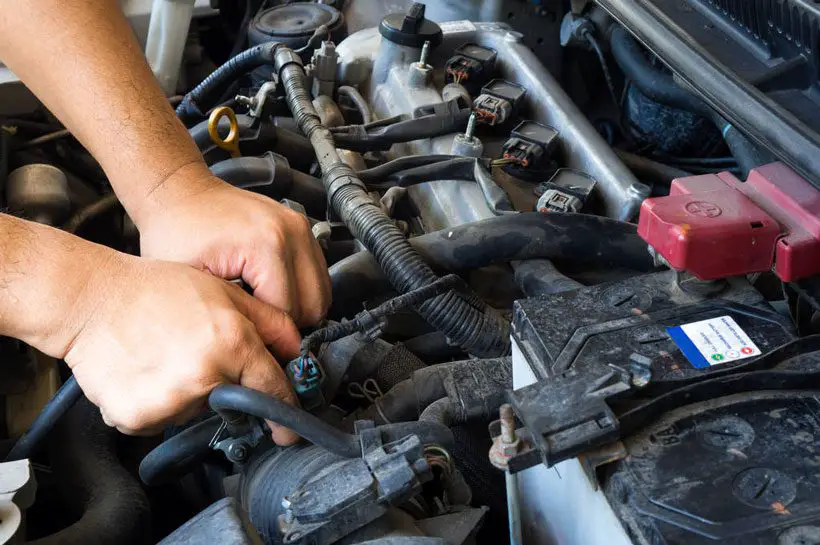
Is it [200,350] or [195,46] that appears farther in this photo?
Answer: [195,46]

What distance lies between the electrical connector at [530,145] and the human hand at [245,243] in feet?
1.30

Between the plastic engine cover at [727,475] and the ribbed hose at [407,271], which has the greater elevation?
the plastic engine cover at [727,475]

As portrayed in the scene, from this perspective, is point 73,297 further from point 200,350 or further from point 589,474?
point 589,474

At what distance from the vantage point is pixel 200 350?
0.70m

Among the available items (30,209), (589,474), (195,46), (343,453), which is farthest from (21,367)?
(195,46)

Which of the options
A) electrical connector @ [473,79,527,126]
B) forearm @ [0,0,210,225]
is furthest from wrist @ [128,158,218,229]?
electrical connector @ [473,79,527,126]

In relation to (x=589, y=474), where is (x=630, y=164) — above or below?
below

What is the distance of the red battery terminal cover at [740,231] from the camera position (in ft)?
2.20

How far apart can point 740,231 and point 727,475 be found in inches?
9.2

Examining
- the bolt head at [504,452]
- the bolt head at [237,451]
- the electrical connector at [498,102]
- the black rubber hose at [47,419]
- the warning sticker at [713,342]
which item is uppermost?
the warning sticker at [713,342]

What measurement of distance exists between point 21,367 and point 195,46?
0.95 m

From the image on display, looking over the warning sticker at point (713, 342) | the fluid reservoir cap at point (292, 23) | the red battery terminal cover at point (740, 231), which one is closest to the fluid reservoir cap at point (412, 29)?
the fluid reservoir cap at point (292, 23)

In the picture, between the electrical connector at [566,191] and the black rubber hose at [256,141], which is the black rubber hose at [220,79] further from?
the electrical connector at [566,191]

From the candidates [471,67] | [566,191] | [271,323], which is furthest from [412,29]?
[271,323]
